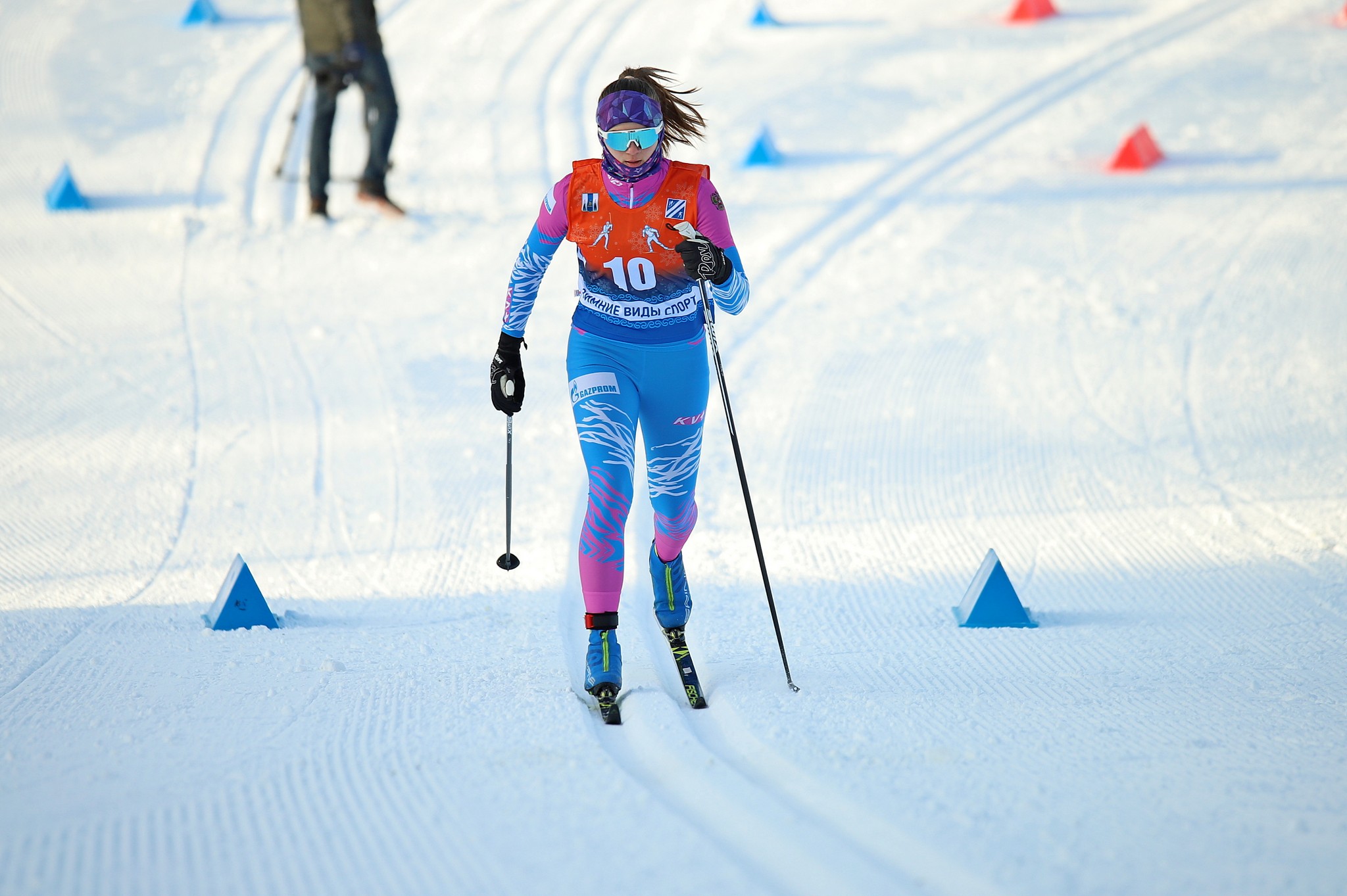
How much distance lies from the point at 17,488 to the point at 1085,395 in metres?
5.35

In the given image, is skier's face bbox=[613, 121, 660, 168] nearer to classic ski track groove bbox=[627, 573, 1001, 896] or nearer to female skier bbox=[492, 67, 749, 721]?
female skier bbox=[492, 67, 749, 721]

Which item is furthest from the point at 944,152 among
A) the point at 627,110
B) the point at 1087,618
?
the point at 627,110

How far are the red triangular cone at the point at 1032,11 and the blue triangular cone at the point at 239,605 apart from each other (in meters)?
10.1

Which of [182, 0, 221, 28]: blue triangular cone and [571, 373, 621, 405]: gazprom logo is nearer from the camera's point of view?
[571, 373, 621, 405]: gazprom logo

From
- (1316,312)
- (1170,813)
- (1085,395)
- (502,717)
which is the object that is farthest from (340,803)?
(1316,312)

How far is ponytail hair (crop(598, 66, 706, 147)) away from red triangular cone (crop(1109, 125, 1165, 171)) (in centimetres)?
603

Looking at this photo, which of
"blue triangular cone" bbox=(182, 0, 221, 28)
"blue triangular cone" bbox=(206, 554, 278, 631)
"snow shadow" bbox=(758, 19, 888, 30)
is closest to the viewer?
"blue triangular cone" bbox=(206, 554, 278, 631)

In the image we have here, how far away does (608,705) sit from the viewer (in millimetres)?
3246

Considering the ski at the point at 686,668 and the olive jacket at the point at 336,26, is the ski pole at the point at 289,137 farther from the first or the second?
the ski at the point at 686,668

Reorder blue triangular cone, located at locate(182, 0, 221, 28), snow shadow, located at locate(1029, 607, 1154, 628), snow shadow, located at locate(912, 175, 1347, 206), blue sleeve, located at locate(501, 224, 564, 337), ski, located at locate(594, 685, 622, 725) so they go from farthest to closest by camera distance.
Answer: blue triangular cone, located at locate(182, 0, 221, 28)
snow shadow, located at locate(912, 175, 1347, 206)
snow shadow, located at locate(1029, 607, 1154, 628)
blue sleeve, located at locate(501, 224, 564, 337)
ski, located at locate(594, 685, 622, 725)

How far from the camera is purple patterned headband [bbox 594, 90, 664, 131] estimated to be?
10.5 ft

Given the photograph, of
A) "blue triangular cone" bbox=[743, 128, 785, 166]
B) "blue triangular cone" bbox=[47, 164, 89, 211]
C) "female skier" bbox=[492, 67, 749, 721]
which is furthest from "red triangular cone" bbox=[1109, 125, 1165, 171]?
"blue triangular cone" bbox=[47, 164, 89, 211]

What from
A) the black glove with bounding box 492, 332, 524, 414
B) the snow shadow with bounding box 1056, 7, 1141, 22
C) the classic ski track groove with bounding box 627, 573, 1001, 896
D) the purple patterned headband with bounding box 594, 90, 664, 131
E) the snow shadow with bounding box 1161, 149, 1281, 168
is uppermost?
the purple patterned headband with bounding box 594, 90, 664, 131

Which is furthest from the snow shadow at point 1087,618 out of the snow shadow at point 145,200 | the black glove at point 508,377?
the snow shadow at point 145,200
